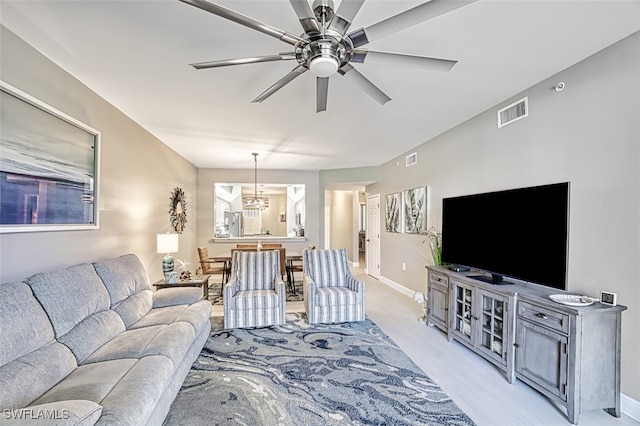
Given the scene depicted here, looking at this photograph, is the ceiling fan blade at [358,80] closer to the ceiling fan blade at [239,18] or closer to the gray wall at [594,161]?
the ceiling fan blade at [239,18]

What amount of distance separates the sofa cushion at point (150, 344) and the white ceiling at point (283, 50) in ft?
7.19

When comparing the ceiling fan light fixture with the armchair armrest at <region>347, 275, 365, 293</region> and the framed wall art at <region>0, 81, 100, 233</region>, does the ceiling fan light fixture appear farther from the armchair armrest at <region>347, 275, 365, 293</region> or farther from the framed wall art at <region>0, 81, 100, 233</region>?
the armchair armrest at <region>347, 275, 365, 293</region>

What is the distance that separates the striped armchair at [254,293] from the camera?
383cm

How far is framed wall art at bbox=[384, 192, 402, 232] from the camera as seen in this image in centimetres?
604

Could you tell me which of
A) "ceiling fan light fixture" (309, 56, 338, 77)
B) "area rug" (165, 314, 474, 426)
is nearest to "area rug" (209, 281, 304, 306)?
"area rug" (165, 314, 474, 426)

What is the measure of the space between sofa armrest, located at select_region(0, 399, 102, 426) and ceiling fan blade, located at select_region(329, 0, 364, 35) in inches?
83.3

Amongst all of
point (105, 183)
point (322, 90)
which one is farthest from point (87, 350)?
point (322, 90)

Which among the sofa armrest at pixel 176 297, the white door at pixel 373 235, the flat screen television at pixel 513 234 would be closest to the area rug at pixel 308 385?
the sofa armrest at pixel 176 297

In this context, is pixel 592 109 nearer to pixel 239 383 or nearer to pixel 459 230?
pixel 459 230

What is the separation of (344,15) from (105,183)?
3044mm

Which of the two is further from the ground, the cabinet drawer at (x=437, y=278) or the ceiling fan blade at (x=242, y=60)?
the ceiling fan blade at (x=242, y=60)

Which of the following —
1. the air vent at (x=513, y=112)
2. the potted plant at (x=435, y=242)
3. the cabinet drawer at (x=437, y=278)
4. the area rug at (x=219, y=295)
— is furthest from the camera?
the area rug at (x=219, y=295)

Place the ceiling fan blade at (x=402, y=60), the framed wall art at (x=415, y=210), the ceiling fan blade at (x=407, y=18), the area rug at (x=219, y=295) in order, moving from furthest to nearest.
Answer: the area rug at (x=219, y=295)
the framed wall art at (x=415, y=210)
the ceiling fan blade at (x=402, y=60)
the ceiling fan blade at (x=407, y=18)

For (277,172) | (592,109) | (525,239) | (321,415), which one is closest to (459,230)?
(525,239)
